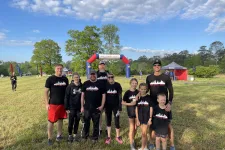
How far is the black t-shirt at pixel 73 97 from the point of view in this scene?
4805 mm

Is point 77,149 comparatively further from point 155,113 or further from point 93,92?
point 155,113

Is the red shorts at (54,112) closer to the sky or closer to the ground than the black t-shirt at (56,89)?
closer to the ground

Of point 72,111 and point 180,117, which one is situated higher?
point 72,111

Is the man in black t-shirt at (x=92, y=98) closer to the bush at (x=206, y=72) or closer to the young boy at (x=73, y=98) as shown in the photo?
the young boy at (x=73, y=98)

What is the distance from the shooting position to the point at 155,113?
4.16m

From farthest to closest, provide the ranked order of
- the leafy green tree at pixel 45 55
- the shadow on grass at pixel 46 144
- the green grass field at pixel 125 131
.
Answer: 1. the leafy green tree at pixel 45 55
2. the green grass field at pixel 125 131
3. the shadow on grass at pixel 46 144

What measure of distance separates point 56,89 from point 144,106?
7.01 feet

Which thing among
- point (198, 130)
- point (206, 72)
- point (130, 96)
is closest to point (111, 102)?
point (130, 96)

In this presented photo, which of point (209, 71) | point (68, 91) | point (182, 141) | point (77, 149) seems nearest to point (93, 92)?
point (68, 91)

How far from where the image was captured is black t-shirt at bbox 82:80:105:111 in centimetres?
479

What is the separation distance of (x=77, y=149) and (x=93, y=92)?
1.37 meters

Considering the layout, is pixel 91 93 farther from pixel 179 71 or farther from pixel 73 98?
pixel 179 71

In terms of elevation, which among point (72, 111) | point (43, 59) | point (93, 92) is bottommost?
point (72, 111)

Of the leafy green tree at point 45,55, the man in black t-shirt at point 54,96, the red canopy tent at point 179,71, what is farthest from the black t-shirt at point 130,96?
the leafy green tree at point 45,55
